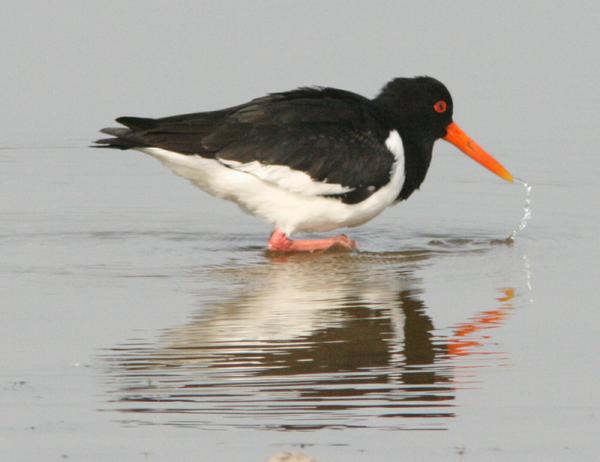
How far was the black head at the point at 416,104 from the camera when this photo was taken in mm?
10164

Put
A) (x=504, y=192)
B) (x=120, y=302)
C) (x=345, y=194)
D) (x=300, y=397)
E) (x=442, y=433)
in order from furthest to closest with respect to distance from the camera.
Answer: (x=504, y=192) → (x=345, y=194) → (x=120, y=302) → (x=300, y=397) → (x=442, y=433)

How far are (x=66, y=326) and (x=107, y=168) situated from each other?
17.3 feet

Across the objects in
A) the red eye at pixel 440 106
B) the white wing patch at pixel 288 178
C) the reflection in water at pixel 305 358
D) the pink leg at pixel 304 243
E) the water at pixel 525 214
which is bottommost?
the reflection in water at pixel 305 358

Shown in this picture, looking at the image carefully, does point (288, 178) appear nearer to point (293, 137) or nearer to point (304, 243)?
point (293, 137)

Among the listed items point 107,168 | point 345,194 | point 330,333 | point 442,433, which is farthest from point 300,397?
point 107,168

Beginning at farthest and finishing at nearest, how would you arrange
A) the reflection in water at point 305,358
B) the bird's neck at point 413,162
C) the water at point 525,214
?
the water at point 525,214, the bird's neck at point 413,162, the reflection in water at point 305,358

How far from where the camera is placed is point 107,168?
40.8 ft

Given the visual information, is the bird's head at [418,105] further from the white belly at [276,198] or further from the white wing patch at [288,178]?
the white wing patch at [288,178]

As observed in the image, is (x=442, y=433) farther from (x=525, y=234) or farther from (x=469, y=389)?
(x=525, y=234)

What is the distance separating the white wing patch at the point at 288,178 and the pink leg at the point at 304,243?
345mm

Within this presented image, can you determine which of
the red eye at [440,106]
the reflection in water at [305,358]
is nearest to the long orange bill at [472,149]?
the red eye at [440,106]

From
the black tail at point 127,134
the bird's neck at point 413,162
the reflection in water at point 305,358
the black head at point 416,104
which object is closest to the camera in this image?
the reflection in water at point 305,358

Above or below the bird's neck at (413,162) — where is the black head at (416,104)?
above

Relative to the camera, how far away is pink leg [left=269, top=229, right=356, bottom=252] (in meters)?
9.54
